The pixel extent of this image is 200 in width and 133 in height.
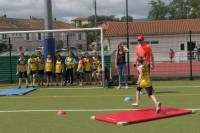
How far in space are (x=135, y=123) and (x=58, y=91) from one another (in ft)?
28.0

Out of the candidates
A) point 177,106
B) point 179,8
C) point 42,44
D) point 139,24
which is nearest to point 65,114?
point 177,106

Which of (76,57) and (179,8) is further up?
(179,8)

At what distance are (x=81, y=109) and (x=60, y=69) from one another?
8091 millimetres

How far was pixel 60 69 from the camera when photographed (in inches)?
815

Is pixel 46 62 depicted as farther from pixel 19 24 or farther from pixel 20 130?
pixel 19 24

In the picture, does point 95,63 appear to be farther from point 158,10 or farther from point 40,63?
point 158,10

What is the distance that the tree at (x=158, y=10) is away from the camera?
326ft

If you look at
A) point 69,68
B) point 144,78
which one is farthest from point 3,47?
point 144,78

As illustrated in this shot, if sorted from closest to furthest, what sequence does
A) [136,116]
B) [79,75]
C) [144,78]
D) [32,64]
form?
[136,116] → [144,78] → [32,64] → [79,75]

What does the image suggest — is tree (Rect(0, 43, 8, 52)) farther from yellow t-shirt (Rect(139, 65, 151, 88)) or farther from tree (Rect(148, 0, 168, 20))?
tree (Rect(148, 0, 168, 20))

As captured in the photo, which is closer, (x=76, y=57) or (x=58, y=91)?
(x=58, y=91)

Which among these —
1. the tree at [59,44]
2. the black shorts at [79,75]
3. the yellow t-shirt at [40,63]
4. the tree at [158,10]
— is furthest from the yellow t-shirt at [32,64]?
the tree at [158,10]

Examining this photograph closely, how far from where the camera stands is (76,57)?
22016 millimetres

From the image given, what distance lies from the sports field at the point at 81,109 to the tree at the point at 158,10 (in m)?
81.5
